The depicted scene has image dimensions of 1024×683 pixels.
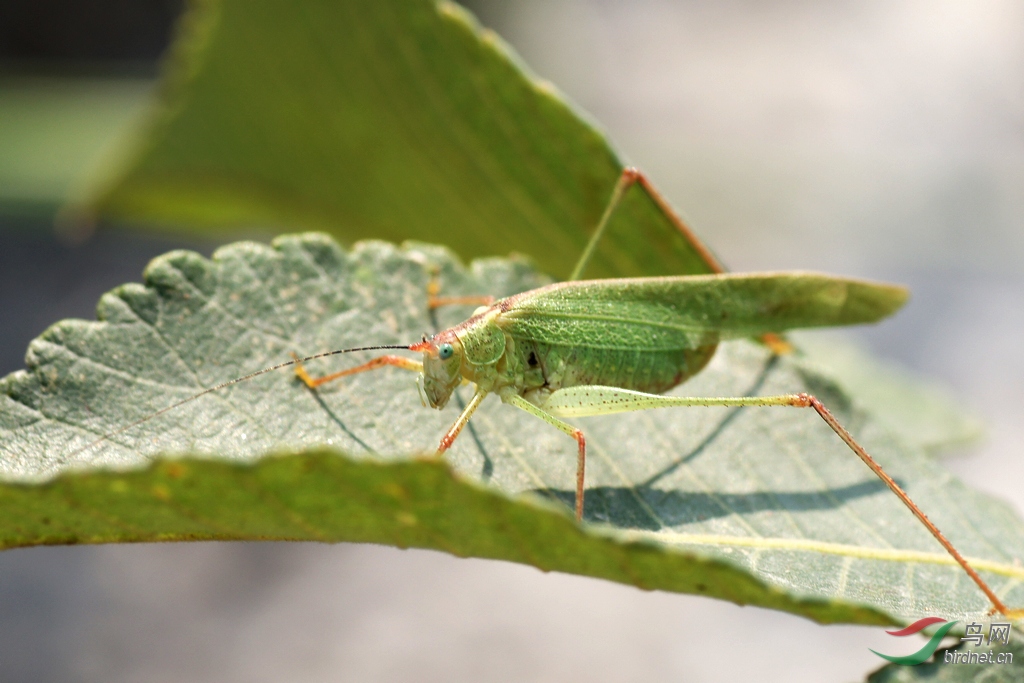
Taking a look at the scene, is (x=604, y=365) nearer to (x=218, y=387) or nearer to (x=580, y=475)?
(x=580, y=475)

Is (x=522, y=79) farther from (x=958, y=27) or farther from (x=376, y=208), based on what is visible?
(x=958, y=27)

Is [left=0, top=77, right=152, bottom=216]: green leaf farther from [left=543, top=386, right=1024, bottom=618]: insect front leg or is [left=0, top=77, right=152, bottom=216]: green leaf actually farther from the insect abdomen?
[left=543, top=386, right=1024, bottom=618]: insect front leg

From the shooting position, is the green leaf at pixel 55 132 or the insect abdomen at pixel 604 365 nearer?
the insect abdomen at pixel 604 365

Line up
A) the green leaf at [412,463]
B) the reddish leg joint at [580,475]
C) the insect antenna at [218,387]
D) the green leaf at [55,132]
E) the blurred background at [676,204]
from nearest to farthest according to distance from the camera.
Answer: the green leaf at [412,463] < the insect antenna at [218,387] < the reddish leg joint at [580,475] < the blurred background at [676,204] < the green leaf at [55,132]

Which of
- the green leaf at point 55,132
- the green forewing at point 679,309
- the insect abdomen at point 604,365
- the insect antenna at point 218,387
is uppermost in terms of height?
the green forewing at point 679,309

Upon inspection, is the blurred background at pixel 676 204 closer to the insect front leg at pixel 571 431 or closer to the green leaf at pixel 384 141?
the green leaf at pixel 384 141

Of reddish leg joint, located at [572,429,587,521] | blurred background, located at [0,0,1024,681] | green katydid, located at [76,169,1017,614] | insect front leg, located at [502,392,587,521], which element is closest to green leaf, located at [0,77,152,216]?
blurred background, located at [0,0,1024,681]

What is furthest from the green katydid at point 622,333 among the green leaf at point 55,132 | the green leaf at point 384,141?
the green leaf at point 55,132
